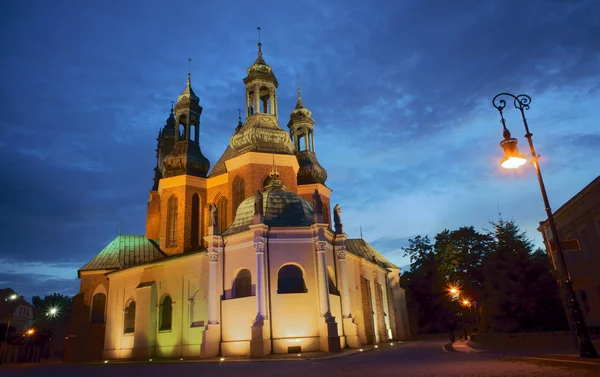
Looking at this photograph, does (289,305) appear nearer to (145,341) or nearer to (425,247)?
(145,341)

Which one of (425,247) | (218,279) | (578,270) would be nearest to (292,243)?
(218,279)

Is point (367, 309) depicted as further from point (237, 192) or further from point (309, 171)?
point (309, 171)

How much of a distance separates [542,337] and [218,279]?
1621 centimetres

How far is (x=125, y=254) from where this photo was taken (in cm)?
3584

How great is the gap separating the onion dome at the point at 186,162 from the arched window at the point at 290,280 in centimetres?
1619

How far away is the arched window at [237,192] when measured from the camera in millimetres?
33344

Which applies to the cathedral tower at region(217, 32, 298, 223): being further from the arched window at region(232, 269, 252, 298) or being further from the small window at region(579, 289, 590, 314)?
the small window at region(579, 289, 590, 314)

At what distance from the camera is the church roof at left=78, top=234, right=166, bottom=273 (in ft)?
115

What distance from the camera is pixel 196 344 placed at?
84.4ft

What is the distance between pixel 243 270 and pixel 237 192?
10293 millimetres

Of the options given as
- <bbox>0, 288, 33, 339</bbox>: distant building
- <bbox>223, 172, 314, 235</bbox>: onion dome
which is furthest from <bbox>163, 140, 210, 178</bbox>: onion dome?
<bbox>0, 288, 33, 339</bbox>: distant building

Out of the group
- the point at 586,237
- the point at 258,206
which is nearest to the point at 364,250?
the point at 258,206

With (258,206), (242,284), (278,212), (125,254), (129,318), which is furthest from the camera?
(125,254)

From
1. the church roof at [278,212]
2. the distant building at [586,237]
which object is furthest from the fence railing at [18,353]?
the distant building at [586,237]
